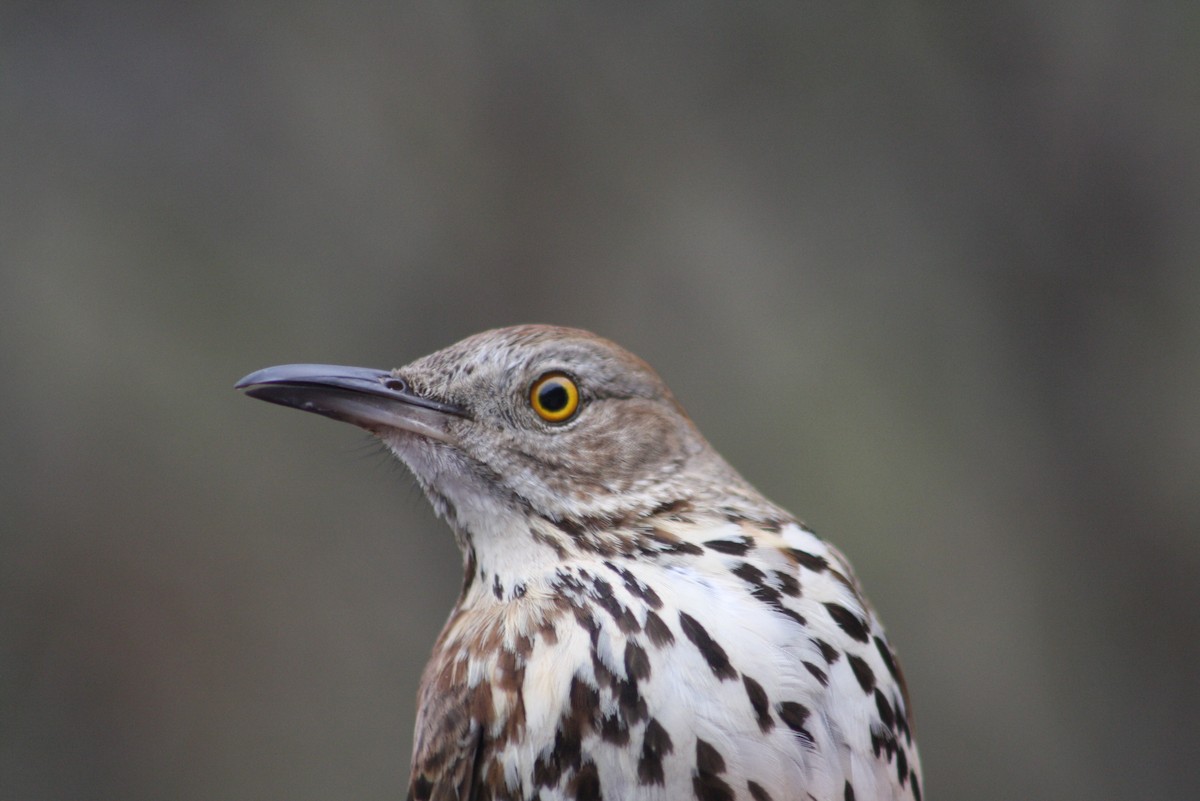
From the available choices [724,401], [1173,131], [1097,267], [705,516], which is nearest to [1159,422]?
[1097,267]

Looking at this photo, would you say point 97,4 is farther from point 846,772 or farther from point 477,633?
point 846,772

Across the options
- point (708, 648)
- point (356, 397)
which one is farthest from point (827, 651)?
point (356, 397)

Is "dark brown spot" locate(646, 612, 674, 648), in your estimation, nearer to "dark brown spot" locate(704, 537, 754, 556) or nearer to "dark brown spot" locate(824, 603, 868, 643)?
"dark brown spot" locate(704, 537, 754, 556)

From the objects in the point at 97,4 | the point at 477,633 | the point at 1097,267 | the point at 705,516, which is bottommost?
the point at 477,633

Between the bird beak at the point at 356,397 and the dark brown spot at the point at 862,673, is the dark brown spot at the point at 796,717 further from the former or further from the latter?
the bird beak at the point at 356,397

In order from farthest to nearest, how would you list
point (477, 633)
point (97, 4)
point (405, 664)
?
point (405, 664), point (97, 4), point (477, 633)

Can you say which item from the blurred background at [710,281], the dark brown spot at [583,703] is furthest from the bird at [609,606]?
the blurred background at [710,281]

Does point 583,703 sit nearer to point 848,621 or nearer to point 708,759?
point 708,759
